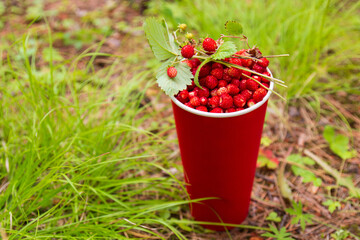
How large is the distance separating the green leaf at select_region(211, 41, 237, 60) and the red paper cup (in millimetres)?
174

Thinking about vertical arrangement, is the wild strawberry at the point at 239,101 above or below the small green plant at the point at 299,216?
above

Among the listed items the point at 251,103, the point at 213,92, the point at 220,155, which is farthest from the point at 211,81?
the point at 220,155

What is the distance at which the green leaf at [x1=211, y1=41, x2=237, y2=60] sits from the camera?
991mm

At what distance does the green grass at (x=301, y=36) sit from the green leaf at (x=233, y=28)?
2.70ft

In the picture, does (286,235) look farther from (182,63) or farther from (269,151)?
(182,63)

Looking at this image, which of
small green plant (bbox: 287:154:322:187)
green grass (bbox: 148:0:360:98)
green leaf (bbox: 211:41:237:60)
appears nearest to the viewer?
green leaf (bbox: 211:41:237:60)

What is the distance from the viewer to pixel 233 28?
1.08m

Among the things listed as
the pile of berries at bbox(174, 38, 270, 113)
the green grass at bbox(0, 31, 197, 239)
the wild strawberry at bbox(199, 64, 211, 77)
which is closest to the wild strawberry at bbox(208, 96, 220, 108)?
Result: the pile of berries at bbox(174, 38, 270, 113)

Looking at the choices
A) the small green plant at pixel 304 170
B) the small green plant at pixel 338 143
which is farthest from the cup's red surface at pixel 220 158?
the small green plant at pixel 338 143

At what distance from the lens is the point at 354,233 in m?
1.43

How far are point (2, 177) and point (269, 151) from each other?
1335 millimetres

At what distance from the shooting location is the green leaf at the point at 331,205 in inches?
60.7

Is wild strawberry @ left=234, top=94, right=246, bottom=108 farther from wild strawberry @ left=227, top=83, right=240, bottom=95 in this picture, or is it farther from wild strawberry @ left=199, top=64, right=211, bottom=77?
wild strawberry @ left=199, top=64, right=211, bottom=77

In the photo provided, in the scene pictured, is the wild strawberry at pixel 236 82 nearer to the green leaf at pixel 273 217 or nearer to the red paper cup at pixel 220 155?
the red paper cup at pixel 220 155
